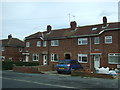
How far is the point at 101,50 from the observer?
2883 cm

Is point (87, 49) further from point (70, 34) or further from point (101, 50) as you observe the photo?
point (70, 34)

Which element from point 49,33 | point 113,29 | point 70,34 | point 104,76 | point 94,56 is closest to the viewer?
point 104,76

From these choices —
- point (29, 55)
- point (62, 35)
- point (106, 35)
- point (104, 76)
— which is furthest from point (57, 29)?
point (104, 76)

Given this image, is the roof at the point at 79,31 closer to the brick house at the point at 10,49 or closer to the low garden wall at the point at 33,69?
the low garden wall at the point at 33,69

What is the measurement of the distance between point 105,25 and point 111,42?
11.2 ft

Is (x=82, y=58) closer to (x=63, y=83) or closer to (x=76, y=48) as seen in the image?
(x=76, y=48)

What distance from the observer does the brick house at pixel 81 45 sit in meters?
27.9

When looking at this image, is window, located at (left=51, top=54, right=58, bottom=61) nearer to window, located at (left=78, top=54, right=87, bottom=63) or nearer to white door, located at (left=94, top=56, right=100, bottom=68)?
window, located at (left=78, top=54, right=87, bottom=63)

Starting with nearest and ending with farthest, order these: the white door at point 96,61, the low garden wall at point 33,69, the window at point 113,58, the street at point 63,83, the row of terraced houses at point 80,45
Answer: the street at point 63,83, the low garden wall at point 33,69, the window at point 113,58, the row of terraced houses at point 80,45, the white door at point 96,61

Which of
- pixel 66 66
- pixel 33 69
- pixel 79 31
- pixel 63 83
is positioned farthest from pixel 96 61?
pixel 63 83

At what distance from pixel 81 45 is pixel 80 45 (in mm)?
208

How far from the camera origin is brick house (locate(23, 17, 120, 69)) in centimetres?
2791

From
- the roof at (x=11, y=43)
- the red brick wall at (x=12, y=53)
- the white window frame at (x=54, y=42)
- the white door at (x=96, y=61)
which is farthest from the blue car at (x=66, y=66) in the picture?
the roof at (x=11, y=43)

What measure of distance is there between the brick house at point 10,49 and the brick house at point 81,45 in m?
9.87
